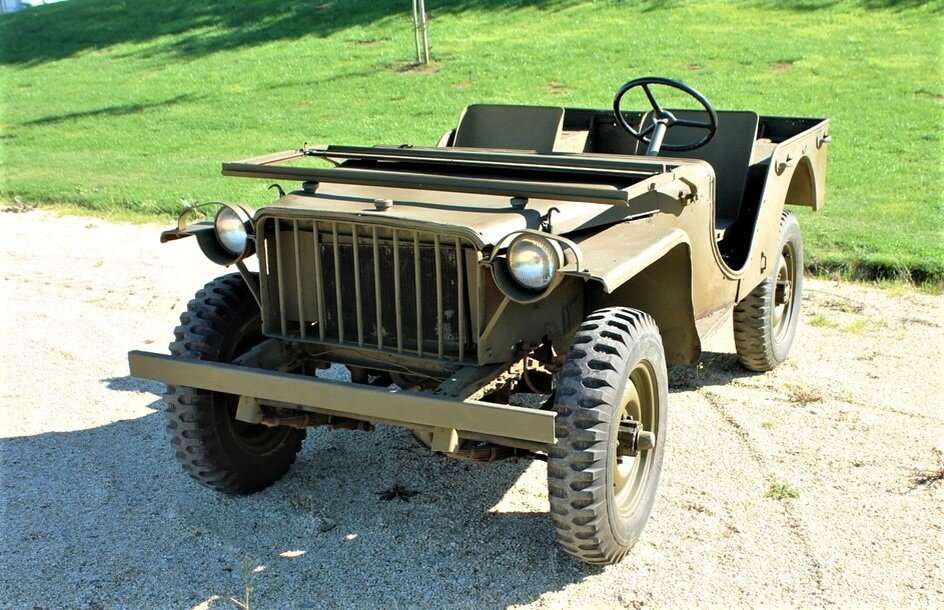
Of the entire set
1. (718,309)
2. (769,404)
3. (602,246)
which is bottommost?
(769,404)

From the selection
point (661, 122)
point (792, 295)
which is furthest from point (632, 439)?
point (792, 295)

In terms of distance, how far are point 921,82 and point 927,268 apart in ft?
25.5

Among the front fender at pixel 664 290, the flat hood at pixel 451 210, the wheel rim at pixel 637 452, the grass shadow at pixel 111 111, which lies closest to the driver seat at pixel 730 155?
the front fender at pixel 664 290

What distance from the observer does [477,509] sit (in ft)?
14.3

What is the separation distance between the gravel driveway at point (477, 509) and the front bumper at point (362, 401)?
1.98 feet

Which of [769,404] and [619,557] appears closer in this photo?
[619,557]

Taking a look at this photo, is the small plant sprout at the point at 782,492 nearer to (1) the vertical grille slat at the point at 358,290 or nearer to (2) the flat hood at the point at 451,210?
(2) the flat hood at the point at 451,210

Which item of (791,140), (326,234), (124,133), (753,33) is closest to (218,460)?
(326,234)

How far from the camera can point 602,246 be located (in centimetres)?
379

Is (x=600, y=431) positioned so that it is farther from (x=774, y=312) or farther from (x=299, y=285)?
(x=774, y=312)

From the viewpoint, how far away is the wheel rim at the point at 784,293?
240 inches

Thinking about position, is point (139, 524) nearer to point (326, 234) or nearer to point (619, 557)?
point (326, 234)

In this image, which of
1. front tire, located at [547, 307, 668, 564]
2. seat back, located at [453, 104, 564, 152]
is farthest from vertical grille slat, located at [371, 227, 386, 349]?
seat back, located at [453, 104, 564, 152]

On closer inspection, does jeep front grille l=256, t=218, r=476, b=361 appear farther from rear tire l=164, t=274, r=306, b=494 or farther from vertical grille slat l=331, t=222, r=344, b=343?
rear tire l=164, t=274, r=306, b=494
